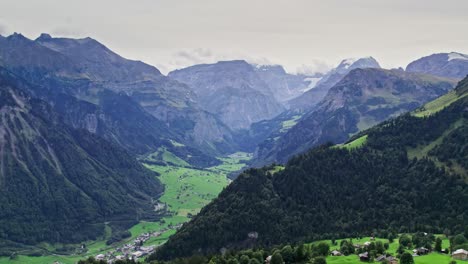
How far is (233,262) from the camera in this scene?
16450 cm

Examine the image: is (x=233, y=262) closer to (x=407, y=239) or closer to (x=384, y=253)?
(x=384, y=253)

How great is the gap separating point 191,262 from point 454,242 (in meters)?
86.3

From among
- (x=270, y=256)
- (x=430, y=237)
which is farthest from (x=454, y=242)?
(x=270, y=256)

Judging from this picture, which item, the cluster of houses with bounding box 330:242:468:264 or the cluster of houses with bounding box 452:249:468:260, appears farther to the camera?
the cluster of houses with bounding box 330:242:468:264

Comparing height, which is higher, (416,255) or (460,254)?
(460,254)

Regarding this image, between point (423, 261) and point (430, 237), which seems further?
point (430, 237)

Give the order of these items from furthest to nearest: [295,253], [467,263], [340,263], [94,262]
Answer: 1. [94,262]
2. [295,253]
3. [340,263]
4. [467,263]

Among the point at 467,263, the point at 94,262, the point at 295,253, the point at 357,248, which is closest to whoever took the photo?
the point at 467,263

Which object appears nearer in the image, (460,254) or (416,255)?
(460,254)

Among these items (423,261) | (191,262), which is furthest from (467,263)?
(191,262)

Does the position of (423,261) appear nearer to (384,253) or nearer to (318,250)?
(384,253)

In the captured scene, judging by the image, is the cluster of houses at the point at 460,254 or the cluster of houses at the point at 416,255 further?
the cluster of houses at the point at 416,255

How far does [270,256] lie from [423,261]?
1881 inches

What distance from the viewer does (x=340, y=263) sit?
15300 cm
